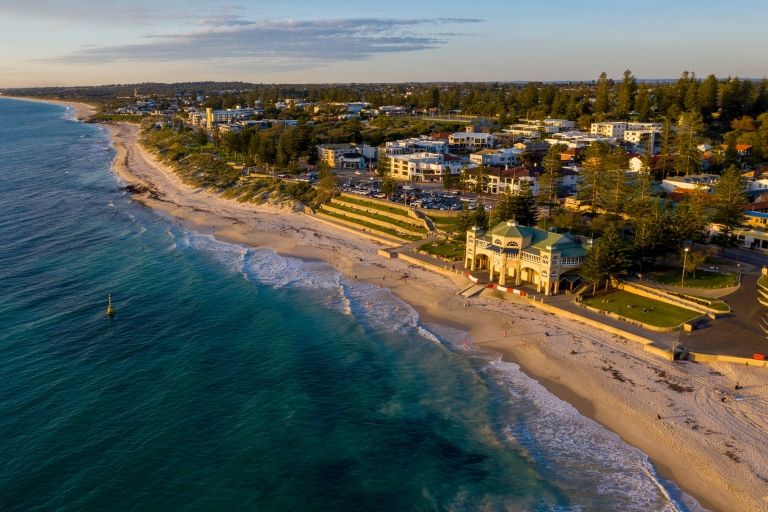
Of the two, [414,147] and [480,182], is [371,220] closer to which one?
[480,182]

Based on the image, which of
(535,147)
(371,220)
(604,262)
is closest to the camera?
(604,262)

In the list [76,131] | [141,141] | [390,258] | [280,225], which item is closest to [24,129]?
[76,131]

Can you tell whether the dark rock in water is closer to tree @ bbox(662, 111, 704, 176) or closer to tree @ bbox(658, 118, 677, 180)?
tree @ bbox(658, 118, 677, 180)

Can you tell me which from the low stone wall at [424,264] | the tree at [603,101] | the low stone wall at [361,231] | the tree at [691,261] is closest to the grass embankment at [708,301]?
the tree at [691,261]

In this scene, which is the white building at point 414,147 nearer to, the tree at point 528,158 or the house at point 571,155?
the tree at point 528,158

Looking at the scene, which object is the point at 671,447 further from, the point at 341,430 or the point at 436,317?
the point at 436,317

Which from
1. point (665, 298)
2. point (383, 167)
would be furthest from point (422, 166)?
point (665, 298)
